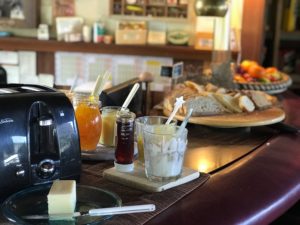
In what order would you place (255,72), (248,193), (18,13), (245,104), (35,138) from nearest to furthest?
(35,138) < (248,193) < (245,104) < (255,72) < (18,13)

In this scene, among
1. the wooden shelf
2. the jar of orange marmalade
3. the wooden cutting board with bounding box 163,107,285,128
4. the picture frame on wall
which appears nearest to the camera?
the jar of orange marmalade

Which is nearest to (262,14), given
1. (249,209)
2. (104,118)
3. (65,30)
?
(65,30)

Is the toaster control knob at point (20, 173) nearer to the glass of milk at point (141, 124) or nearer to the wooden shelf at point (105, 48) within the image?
the glass of milk at point (141, 124)

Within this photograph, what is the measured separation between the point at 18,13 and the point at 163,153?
305 centimetres

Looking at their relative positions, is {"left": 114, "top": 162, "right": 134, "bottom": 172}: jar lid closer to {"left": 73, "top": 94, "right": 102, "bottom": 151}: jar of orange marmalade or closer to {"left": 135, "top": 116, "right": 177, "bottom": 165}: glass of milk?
{"left": 135, "top": 116, "right": 177, "bottom": 165}: glass of milk

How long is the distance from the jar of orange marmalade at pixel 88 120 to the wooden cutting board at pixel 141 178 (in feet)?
0.49

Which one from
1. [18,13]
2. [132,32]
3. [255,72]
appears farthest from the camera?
[18,13]

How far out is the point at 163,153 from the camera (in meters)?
1.14

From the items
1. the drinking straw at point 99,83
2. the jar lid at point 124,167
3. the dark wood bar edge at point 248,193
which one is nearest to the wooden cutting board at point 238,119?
the dark wood bar edge at point 248,193

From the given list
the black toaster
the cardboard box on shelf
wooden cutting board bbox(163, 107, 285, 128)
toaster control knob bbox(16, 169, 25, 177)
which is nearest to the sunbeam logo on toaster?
the black toaster

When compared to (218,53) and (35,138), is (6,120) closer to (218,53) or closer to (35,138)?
(35,138)

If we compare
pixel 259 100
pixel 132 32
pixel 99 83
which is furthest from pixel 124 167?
pixel 132 32

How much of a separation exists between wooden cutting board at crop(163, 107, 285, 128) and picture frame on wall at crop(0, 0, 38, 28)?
233cm

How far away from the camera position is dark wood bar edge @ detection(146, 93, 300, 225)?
1040mm
